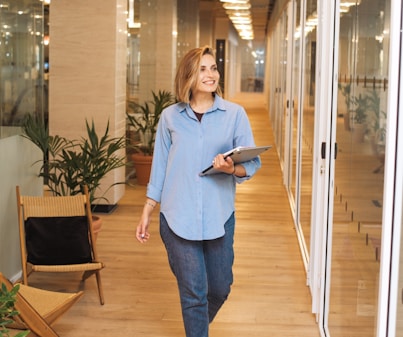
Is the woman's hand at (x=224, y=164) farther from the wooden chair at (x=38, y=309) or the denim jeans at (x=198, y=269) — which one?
the wooden chair at (x=38, y=309)

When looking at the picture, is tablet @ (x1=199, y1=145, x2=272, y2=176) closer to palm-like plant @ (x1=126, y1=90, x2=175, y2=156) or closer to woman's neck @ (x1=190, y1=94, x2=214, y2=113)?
woman's neck @ (x1=190, y1=94, x2=214, y2=113)

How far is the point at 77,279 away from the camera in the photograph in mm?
5434

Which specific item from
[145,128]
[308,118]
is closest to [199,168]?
[308,118]

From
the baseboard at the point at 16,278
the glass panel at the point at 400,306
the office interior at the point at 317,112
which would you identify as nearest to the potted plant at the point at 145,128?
the office interior at the point at 317,112

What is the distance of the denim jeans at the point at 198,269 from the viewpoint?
3531mm

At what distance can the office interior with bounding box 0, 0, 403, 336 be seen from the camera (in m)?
2.48

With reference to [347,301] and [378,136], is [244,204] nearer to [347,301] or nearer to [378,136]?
[347,301]

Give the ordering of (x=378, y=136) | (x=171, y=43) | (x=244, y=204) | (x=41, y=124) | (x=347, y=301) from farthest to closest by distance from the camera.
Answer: (x=171, y=43) → (x=244, y=204) → (x=41, y=124) → (x=347, y=301) → (x=378, y=136)

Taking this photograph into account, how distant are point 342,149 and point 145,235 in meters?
1.00

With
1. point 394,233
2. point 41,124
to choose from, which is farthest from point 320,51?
point 394,233

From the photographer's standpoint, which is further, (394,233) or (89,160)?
(89,160)

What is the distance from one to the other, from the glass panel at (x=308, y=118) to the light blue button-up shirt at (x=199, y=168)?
6.20 feet

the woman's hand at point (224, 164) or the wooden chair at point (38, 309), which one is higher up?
the woman's hand at point (224, 164)

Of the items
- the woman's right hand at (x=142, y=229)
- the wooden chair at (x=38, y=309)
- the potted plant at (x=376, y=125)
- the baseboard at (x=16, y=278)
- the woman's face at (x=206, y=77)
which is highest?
the woman's face at (x=206, y=77)
